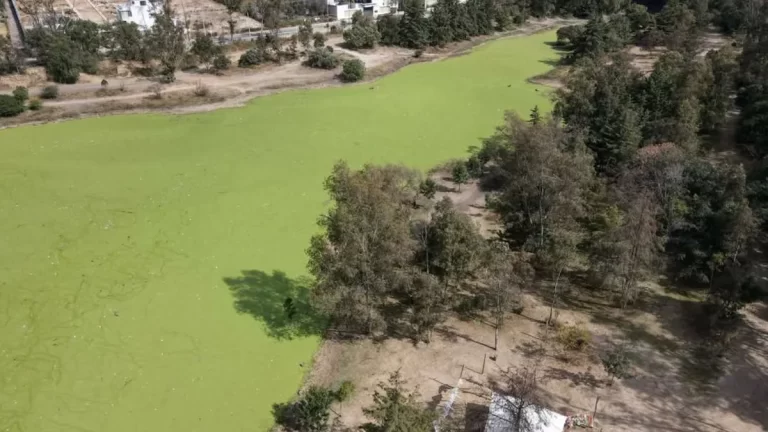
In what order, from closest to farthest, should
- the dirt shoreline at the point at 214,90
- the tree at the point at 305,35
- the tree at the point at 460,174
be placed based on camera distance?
1. the tree at the point at 460,174
2. the dirt shoreline at the point at 214,90
3. the tree at the point at 305,35

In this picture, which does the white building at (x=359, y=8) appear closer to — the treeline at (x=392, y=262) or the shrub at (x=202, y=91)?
the shrub at (x=202, y=91)

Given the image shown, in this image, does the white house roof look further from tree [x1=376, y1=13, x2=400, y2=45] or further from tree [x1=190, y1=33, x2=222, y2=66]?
tree [x1=376, y1=13, x2=400, y2=45]

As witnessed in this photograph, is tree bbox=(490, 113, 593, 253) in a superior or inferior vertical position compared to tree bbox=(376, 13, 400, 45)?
inferior

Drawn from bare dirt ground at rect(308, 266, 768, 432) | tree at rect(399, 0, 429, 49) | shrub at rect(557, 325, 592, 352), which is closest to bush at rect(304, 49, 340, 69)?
tree at rect(399, 0, 429, 49)

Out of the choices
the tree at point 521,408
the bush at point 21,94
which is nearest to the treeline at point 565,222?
the tree at point 521,408

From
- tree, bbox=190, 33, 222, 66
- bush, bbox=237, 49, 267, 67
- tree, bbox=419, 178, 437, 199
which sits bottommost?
tree, bbox=419, 178, 437, 199

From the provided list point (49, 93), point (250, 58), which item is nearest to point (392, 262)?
point (49, 93)
